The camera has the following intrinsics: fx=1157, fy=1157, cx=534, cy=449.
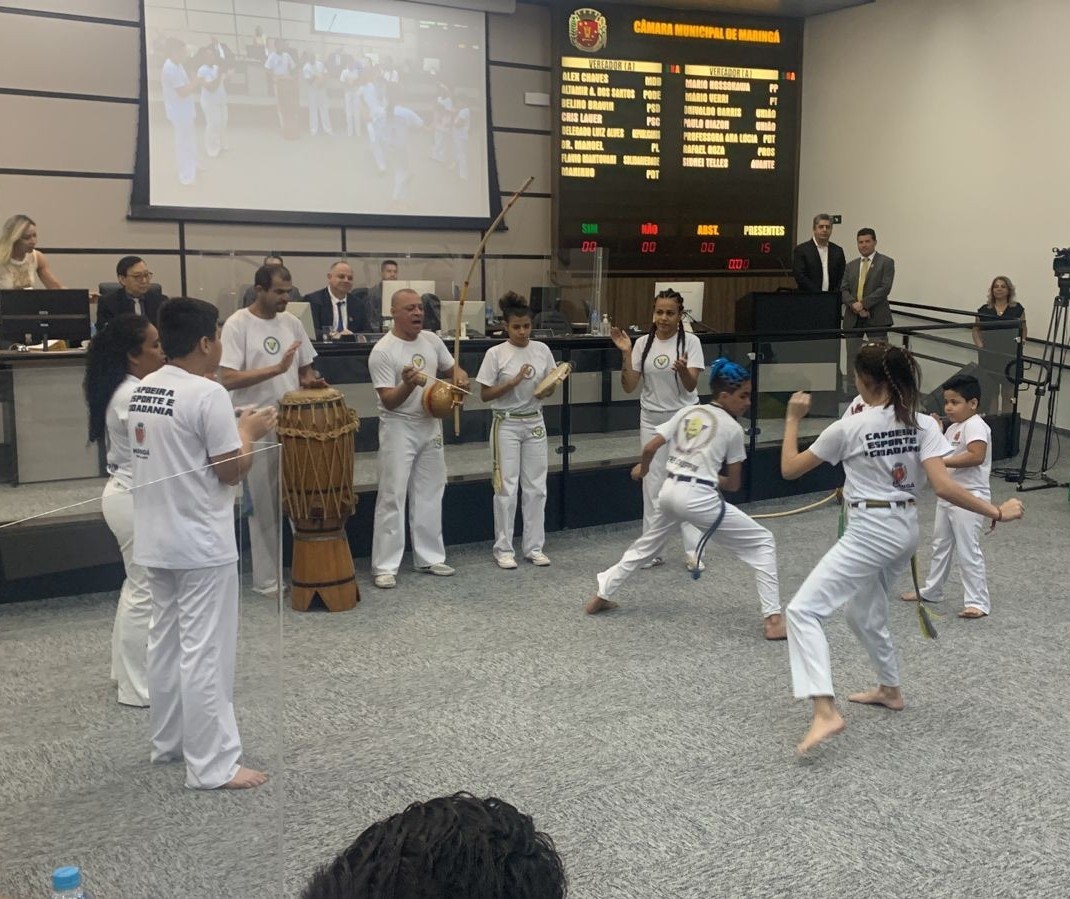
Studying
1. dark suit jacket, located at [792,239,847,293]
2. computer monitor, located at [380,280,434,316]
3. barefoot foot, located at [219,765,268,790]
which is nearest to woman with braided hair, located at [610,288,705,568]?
computer monitor, located at [380,280,434,316]

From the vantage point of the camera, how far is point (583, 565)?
256 inches

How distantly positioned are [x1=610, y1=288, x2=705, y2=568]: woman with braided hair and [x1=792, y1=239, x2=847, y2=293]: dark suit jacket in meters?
3.81

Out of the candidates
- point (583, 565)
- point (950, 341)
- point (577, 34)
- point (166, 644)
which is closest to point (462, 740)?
point (166, 644)

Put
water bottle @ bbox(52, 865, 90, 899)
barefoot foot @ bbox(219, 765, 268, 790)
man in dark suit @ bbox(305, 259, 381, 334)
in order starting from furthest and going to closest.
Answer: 1. man in dark suit @ bbox(305, 259, 381, 334)
2. barefoot foot @ bbox(219, 765, 268, 790)
3. water bottle @ bbox(52, 865, 90, 899)

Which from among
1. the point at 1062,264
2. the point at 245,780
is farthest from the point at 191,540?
the point at 1062,264

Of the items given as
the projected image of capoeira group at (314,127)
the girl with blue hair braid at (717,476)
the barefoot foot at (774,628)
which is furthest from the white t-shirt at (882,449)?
the projected image of capoeira group at (314,127)

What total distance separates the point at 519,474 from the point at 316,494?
139cm

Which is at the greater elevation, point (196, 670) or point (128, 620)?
point (128, 620)

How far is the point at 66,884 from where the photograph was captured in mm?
2049

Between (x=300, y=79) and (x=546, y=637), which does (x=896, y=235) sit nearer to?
(x=300, y=79)

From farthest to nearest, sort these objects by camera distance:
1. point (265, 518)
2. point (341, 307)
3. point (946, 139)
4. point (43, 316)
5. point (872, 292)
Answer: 1. point (946, 139)
2. point (872, 292)
3. point (341, 307)
4. point (43, 316)
5. point (265, 518)

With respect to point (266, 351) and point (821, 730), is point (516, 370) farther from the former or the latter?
point (821, 730)

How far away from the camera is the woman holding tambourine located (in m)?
6.34

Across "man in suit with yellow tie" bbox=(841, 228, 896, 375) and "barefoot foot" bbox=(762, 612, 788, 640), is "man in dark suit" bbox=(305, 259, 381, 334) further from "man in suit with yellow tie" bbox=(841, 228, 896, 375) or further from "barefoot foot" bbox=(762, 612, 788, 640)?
"barefoot foot" bbox=(762, 612, 788, 640)
